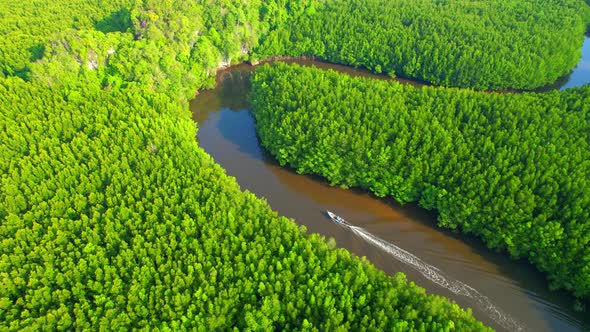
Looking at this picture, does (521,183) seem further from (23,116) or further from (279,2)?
(279,2)

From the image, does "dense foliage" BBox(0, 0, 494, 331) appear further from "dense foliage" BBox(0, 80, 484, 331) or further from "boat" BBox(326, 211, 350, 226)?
"boat" BBox(326, 211, 350, 226)

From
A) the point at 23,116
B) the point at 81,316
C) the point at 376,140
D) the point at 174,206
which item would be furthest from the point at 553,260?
the point at 23,116

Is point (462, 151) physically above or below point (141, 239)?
above

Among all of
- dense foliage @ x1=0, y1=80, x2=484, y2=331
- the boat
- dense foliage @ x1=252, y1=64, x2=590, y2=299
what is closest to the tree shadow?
dense foliage @ x1=0, y1=80, x2=484, y2=331

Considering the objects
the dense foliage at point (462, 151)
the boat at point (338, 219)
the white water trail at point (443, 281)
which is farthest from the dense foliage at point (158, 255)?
the dense foliage at point (462, 151)

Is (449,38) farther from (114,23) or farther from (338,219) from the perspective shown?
(114,23)

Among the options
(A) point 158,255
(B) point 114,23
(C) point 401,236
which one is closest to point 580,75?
(C) point 401,236

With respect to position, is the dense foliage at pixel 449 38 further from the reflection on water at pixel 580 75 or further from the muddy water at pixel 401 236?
the muddy water at pixel 401 236
